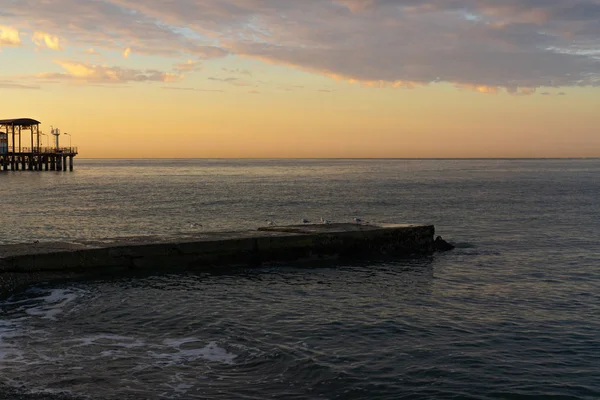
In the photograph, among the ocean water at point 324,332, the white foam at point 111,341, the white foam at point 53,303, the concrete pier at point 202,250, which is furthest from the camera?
the concrete pier at point 202,250

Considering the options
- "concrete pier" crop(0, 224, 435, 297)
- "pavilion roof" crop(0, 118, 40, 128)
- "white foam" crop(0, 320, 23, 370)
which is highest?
"pavilion roof" crop(0, 118, 40, 128)

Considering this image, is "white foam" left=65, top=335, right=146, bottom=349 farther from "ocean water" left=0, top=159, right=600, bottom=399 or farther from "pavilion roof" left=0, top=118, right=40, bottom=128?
"pavilion roof" left=0, top=118, right=40, bottom=128

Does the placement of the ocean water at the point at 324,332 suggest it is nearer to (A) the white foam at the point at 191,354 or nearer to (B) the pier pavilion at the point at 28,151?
(A) the white foam at the point at 191,354

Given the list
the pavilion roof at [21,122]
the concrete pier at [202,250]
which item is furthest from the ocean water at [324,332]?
the pavilion roof at [21,122]

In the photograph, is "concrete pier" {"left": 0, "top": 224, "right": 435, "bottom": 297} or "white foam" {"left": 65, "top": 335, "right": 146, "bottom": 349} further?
"concrete pier" {"left": 0, "top": 224, "right": 435, "bottom": 297}

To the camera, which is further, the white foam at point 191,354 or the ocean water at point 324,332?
the white foam at point 191,354

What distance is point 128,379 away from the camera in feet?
30.9

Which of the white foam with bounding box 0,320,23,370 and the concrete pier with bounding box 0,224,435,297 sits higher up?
the concrete pier with bounding box 0,224,435,297

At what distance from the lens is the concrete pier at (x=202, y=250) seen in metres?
16.4

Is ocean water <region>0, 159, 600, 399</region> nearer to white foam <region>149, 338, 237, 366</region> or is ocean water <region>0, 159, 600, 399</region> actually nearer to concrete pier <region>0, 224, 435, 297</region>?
white foam <region>149, 338, 237, 366</region>

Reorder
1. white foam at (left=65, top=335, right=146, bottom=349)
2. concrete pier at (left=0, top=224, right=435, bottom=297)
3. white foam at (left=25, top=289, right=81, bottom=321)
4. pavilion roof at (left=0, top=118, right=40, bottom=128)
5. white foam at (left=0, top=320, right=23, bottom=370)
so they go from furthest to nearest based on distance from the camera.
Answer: pavilion roof at (left=0, top=118, right=40, bottom=128)
concrete pier at (left=0, top=224, right=435, bottom=297)
white foam at (left=25, top=289, right=81, bottom=321)
white foam at (left=65, top=335, right=146, bottom=349)
white foam at (left=0, top=320, right=23, bottom=370)

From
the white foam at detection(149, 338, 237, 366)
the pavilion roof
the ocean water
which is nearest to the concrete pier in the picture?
the ocean water

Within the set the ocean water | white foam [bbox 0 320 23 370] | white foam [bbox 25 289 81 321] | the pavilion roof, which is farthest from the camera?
the pavilion roof

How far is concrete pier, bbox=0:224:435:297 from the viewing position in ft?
53.8
